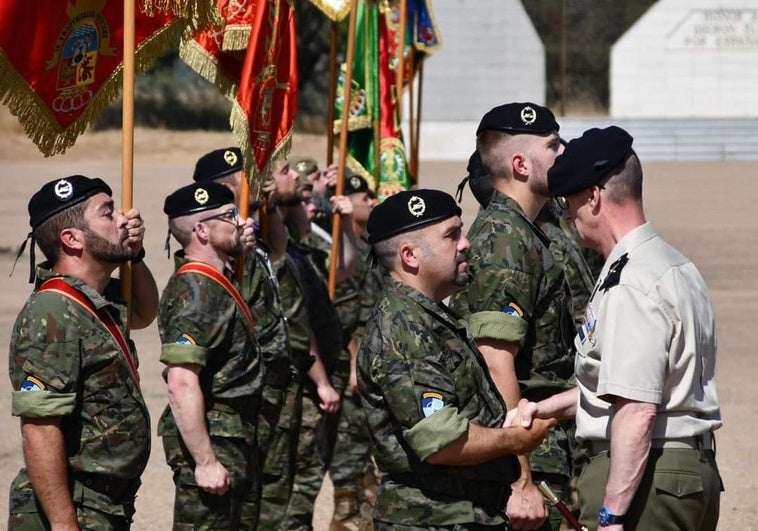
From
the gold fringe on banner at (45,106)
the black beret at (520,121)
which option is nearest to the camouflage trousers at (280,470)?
the gold fringe on banner at (45,106)

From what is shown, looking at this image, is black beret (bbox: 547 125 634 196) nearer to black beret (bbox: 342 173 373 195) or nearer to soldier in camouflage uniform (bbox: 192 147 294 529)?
soldier in camouflage uniform (bbox: 192 147 294 529)

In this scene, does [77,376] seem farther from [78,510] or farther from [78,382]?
[78,510]

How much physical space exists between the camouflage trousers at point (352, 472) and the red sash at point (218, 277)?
280 cm

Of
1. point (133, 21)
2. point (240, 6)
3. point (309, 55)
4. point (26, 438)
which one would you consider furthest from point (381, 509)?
point (309, 55)

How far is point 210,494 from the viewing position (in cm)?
615

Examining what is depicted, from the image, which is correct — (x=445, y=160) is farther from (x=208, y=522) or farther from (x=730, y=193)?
(x=208, y=522)

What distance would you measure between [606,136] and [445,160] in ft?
105

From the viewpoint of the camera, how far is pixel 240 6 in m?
7.01

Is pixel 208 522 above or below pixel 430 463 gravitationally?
below

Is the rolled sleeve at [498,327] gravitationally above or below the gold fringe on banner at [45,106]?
below

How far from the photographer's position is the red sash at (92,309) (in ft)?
16.4

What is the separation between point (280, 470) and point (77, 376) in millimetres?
2773

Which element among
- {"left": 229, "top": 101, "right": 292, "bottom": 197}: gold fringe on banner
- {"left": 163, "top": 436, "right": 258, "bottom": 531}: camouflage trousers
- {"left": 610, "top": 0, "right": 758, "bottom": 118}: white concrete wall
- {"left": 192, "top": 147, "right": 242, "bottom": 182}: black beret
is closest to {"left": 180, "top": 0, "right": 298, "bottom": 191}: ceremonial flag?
{"left": 229, "top": 101, "right": 292, "bottom": 197}: gold fringe on banner

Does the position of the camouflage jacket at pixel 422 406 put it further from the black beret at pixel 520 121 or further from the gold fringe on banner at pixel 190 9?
the gold fringe on banner at pixel 190 9
